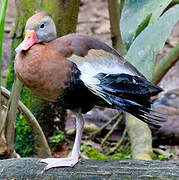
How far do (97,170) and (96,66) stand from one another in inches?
20.6

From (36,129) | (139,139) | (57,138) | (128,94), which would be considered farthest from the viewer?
(57,138)

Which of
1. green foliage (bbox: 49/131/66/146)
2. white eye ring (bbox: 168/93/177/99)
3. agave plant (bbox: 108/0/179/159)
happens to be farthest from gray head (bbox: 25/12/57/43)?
white eye ring (bbox: 168/93/177/99)

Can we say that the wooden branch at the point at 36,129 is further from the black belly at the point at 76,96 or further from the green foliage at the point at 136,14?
the green foliage at the point at 136,14

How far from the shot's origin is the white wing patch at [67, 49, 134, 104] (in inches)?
82.0

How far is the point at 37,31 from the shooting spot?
7.43 ft

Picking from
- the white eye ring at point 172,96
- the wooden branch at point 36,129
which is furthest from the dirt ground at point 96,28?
the wooden branch at point 36,129

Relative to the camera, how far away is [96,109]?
4.41 metres

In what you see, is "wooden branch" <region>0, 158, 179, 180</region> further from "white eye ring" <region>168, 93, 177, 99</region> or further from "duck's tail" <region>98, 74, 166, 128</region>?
"white eye ring" <region>168, 93, 177, 99</region>

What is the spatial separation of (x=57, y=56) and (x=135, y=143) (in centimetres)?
148

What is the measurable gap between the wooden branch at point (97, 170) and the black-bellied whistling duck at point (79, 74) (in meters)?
0.23

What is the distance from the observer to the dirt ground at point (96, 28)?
17.9 ft

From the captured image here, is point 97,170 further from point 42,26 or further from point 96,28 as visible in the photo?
point 96,28

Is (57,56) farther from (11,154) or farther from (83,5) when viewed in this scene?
(83,5)

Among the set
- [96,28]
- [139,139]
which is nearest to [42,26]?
[139,139]
